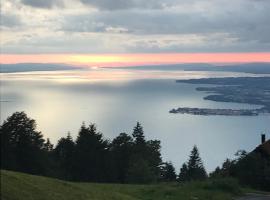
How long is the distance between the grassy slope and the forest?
4.96 ft

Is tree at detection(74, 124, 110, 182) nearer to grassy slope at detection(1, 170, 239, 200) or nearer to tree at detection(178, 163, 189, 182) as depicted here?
tree at detection(178, 163, 189, 182)

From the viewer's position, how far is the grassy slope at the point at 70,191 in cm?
689

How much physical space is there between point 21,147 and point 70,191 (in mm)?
9002

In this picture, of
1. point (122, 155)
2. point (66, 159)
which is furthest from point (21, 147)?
point (122, 155)

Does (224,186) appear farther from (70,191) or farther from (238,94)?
(238,94)

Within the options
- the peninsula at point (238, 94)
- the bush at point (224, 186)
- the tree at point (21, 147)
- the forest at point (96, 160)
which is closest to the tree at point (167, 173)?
the forest at point (96, 160)

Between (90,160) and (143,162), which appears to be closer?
(90,160)

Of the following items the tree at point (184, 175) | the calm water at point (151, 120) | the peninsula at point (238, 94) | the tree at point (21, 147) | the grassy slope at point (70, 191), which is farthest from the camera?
the peninsula at point (238, 94)

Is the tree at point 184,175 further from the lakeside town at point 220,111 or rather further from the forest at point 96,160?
the lakeside town at point 220,111

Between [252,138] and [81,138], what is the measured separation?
44.8 metres

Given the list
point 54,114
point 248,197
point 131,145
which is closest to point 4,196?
point 248,197

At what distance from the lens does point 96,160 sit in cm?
2661

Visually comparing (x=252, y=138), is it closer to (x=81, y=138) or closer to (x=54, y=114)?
(x=54, y=114)

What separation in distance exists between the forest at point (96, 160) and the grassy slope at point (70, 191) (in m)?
1.51
